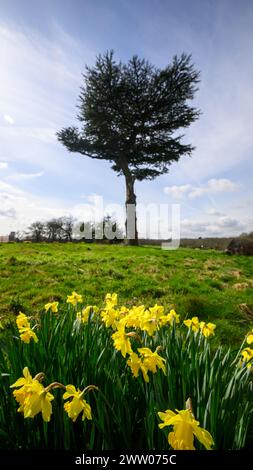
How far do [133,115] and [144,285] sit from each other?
15.2 meters

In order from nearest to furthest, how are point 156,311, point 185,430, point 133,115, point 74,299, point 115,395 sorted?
point 185,430, point 115,395, point 156,311, point 74,299, point 133,115

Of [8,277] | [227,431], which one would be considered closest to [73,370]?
[227,431]

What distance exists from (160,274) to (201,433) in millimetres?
7296

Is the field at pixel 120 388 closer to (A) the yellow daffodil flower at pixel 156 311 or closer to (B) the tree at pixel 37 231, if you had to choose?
(A) the yellow daffodil flower at pixel 156 311

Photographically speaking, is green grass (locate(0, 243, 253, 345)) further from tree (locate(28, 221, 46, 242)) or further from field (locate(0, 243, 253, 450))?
tree (locate(28, 221, 46, 242))

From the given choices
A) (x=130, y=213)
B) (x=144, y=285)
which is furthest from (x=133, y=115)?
(x=144, y=285)

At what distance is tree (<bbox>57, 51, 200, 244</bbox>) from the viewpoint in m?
19.3

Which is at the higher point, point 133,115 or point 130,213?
point 133,115

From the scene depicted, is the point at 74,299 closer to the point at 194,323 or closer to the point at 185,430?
the point at 194,323

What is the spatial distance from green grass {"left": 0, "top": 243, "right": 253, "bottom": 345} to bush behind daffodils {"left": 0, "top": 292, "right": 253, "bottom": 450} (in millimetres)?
2647

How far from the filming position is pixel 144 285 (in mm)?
7164

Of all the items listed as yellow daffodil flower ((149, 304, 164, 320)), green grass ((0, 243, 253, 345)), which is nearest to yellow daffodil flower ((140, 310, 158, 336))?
yellow daffodil flower ((149, 304, 164, 320))

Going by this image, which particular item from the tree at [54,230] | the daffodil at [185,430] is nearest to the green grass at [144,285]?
the daffodil at [185,430]

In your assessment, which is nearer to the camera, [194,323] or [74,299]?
[194,323]
